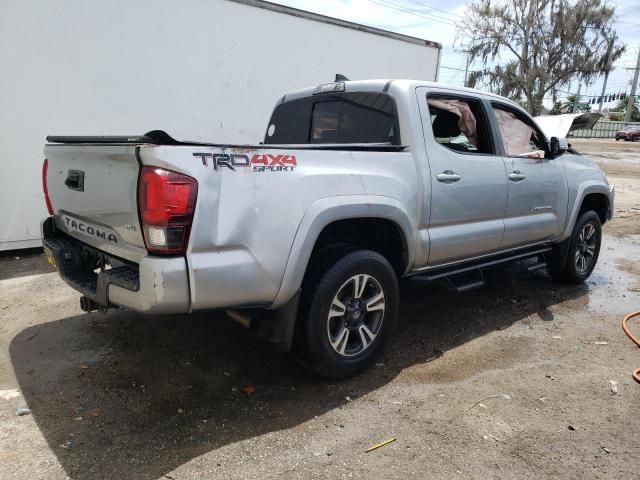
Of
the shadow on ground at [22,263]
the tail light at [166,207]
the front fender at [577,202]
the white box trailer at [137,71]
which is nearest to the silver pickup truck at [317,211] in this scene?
the tail light at [166,207]

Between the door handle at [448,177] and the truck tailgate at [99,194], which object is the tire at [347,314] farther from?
the truck tailgate at [99,194]

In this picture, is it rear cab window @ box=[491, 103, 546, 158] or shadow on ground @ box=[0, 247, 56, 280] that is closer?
rear cab window @ box=[491, 103, 546, 158]

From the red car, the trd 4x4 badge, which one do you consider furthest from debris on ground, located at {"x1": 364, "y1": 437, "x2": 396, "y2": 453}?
the red car

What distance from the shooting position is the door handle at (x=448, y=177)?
360cm

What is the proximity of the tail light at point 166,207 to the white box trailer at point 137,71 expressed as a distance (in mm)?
4065

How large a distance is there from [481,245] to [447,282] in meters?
0.41

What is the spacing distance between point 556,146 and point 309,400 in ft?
10.8

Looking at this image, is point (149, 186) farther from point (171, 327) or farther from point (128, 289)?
point (171, 327)

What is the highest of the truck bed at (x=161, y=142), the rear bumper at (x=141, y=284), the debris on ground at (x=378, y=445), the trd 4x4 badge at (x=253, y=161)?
the truck bed at (x=161, y=142)

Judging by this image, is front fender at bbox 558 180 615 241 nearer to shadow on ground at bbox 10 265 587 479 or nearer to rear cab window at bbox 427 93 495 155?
shadow on ground at bbox 10 265 587 479

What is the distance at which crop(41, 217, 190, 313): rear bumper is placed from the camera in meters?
2.43

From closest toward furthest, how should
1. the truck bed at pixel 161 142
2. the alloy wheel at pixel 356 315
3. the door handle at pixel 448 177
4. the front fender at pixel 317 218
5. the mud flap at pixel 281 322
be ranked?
1. the truck bed at pixel 161 142
2. the front fender at pixel 317 218
3. the mud flap at pixel 281 322
4. the alloy wheel at pixel 356 315
5. the door handle at pixel 448 177

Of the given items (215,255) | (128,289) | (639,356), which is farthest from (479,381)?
(128,289)

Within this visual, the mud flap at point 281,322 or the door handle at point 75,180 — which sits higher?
the door handle at point 75,180
